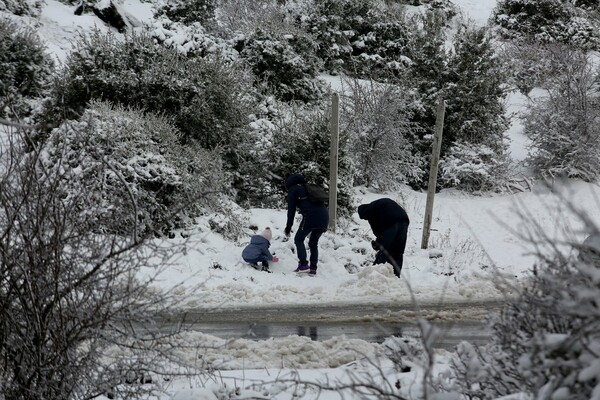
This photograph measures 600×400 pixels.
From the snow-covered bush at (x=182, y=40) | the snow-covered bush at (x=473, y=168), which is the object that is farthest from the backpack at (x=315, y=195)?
the snow-covered bush at (x=473, y=168)

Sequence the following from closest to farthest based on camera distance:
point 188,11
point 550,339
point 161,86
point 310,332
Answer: point 550,339 < point 310,332 < point 161,86 < point 188,11

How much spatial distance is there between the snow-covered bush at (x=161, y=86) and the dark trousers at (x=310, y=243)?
4291mm

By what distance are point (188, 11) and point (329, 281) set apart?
1486 centimetres

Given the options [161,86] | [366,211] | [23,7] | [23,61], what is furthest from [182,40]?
[366,211]

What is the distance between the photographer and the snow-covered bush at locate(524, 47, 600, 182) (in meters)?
16.6

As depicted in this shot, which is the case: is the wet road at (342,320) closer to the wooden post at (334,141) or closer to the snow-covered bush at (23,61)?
the wooden post at (334,141)

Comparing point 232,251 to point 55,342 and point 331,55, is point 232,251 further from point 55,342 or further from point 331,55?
point 331,55

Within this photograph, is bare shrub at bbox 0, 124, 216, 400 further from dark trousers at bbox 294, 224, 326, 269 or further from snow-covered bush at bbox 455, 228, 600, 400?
dark trousers at bbox 294, 224, 326, 269

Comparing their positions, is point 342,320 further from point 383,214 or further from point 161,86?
point 161,86

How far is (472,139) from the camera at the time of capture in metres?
17.1

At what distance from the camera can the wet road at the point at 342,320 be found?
693 centimetres

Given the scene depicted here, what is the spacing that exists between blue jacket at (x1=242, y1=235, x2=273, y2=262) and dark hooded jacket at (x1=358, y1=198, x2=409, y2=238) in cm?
168

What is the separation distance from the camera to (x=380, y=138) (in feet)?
53.1

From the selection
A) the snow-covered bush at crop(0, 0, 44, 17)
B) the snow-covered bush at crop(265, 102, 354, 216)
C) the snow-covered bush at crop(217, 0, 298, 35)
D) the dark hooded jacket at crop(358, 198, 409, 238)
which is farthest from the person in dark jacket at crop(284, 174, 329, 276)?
the snow-covered bush at crop(0, 0, 44, 17)
